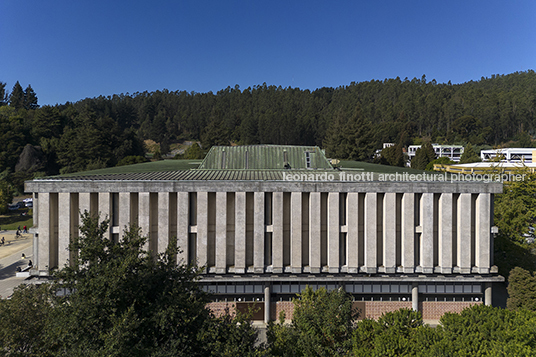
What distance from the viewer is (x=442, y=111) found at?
15075cm

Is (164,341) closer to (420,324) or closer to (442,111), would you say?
(420,324)

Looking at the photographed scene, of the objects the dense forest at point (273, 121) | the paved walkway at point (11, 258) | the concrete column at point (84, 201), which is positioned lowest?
the paved walkway at point (11, 258)

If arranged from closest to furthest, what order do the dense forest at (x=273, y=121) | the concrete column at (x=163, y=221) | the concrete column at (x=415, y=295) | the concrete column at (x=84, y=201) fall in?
1. the concrete column at (x=84, y=201)
2. the concrete column at (x=163, y=221)
3. the concrete column at (x=415, y=295)
4. the dense forest at (x=273, y=121)

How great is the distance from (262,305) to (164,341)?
460 inches

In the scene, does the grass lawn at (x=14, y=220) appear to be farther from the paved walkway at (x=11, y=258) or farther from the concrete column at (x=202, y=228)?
the concrete column at (x=202, y=228)

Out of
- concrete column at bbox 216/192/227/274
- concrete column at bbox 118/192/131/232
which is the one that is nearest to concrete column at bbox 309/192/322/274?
concrete column at bbox 216/192/227/274

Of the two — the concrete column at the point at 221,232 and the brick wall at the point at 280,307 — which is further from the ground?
the concrete column at the point at 221,232

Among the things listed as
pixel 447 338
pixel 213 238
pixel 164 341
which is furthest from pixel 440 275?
pixel 164 341

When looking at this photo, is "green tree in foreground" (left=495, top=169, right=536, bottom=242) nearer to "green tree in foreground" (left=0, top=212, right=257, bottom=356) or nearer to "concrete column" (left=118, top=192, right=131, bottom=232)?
"green tree in foreground" (left=0, top=212, right=257, bottom=356)

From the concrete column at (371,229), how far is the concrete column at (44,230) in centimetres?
2116

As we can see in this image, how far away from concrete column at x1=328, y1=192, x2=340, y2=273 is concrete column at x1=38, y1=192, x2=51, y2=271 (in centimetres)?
1860

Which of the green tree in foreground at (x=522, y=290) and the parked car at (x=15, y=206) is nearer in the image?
the green tree in foreground at (x=522, y=290)

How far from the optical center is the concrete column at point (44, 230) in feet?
75.3

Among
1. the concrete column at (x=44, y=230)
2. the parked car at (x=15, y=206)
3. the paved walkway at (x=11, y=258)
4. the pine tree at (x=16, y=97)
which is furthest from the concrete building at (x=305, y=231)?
the pine tree at (x=16, y=97)
